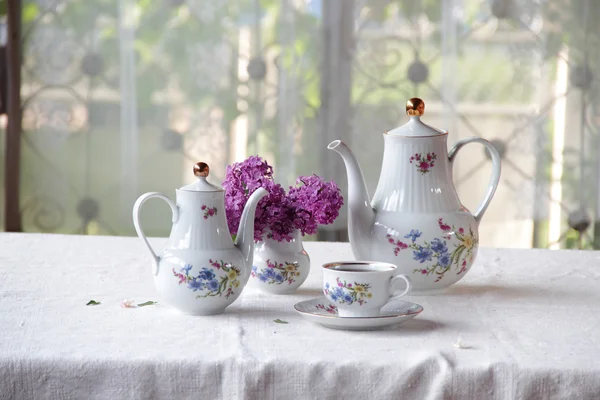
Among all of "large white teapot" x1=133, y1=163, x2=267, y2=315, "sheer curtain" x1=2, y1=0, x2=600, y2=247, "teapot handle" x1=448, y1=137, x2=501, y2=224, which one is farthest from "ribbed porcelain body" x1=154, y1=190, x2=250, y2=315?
"sheer curtain" x1=2, y1=0, x2=600, y2=247

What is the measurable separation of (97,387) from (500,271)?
0.72m

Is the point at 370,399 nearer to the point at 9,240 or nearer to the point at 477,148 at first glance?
the point at 9,240

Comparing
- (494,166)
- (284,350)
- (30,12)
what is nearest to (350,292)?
(284,350)

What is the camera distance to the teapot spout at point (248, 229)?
0.96m

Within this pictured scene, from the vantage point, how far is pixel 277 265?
1047 millimetres

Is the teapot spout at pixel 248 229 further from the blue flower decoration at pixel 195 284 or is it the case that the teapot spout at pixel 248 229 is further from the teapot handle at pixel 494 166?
the teapot handle at pixel 494 166

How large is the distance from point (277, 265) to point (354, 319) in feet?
0.68

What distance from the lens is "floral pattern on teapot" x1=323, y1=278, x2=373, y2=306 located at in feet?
2.94

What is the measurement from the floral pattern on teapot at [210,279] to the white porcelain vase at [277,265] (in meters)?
0.13

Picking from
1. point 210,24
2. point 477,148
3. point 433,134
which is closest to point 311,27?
point 210,24

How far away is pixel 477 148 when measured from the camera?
2400 mm

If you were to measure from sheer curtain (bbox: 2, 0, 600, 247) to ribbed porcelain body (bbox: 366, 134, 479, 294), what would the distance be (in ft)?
4.26

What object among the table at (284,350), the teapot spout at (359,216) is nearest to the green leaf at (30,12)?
the table at (284,350)

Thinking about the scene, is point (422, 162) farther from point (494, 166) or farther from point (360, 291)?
point (360, 291)
